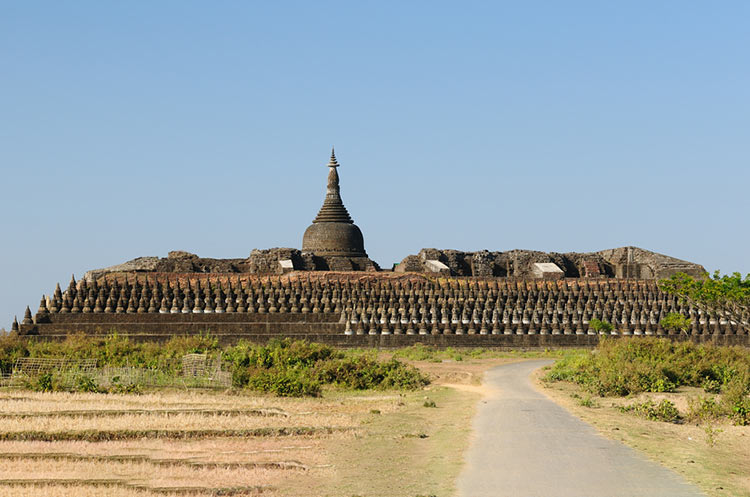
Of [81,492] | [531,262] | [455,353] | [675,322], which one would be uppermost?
[531,262]

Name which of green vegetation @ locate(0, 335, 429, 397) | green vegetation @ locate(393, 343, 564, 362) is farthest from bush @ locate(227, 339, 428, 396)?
green vegetation @ locate(393, 343, 564, 362)

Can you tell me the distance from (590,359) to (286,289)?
1336 centimetres

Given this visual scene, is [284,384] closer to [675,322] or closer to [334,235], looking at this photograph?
[675,322]

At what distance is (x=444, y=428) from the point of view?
12719 millimetres

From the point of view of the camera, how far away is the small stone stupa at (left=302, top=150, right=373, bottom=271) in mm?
38469

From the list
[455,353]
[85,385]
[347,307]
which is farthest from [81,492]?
[347,307]

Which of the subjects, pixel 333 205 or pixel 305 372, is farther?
pixel 333 205

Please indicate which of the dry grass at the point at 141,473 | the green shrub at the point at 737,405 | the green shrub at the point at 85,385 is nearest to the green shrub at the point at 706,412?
the green shrub at the point at 737,405

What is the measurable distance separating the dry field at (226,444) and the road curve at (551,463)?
1.08ft

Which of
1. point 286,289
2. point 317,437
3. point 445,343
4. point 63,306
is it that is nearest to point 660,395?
point 317,437

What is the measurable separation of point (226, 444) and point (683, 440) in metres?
5.84

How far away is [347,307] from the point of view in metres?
30.7

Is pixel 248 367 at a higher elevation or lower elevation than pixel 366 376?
higher

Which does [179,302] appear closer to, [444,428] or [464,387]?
[464,387]
